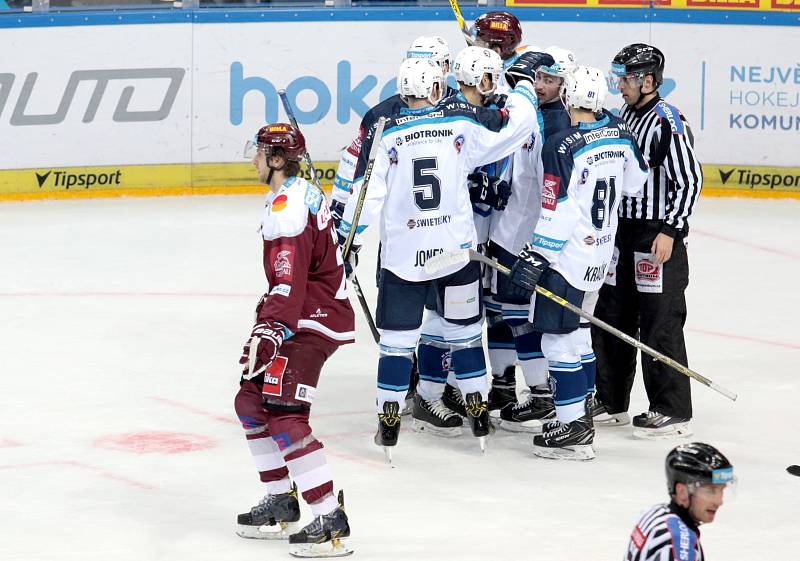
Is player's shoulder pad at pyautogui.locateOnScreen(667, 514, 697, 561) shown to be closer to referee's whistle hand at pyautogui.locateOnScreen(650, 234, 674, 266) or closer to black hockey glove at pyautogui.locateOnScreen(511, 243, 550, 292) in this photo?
black hockey glove at pyautogui.locateOnScreen(511, 243, 550, 292)

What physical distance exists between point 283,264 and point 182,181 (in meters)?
7.23

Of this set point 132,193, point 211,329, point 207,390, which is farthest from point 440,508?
point 132,193

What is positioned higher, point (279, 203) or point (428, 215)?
point (279, 203)

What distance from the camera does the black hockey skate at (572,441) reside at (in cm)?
630

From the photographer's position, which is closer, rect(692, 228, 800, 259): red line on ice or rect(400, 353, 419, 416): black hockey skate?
rect(400, 353, 419, 416): black hockey skate

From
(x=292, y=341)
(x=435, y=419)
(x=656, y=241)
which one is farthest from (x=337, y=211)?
(x=292, y=341)

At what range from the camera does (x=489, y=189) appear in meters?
6.71

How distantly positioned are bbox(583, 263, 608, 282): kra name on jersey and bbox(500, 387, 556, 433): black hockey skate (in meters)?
0.69

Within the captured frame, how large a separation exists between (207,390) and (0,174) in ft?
16.1

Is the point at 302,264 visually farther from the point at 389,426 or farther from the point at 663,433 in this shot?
the point at 663,433

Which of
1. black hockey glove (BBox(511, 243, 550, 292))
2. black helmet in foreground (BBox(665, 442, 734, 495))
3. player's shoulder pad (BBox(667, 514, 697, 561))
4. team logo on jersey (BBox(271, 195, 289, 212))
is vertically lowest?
player's shoulder pad (BBox(667, 514, 697, 561))

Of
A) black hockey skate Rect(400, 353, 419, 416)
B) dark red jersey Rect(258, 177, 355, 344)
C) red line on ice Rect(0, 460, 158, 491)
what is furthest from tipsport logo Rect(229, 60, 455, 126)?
dark red jersey Rect(258, 177, 355, 344)

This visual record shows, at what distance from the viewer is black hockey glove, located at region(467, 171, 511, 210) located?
6.69 metres

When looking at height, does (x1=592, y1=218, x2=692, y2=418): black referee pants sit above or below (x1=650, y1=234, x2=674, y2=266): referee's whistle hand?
below
